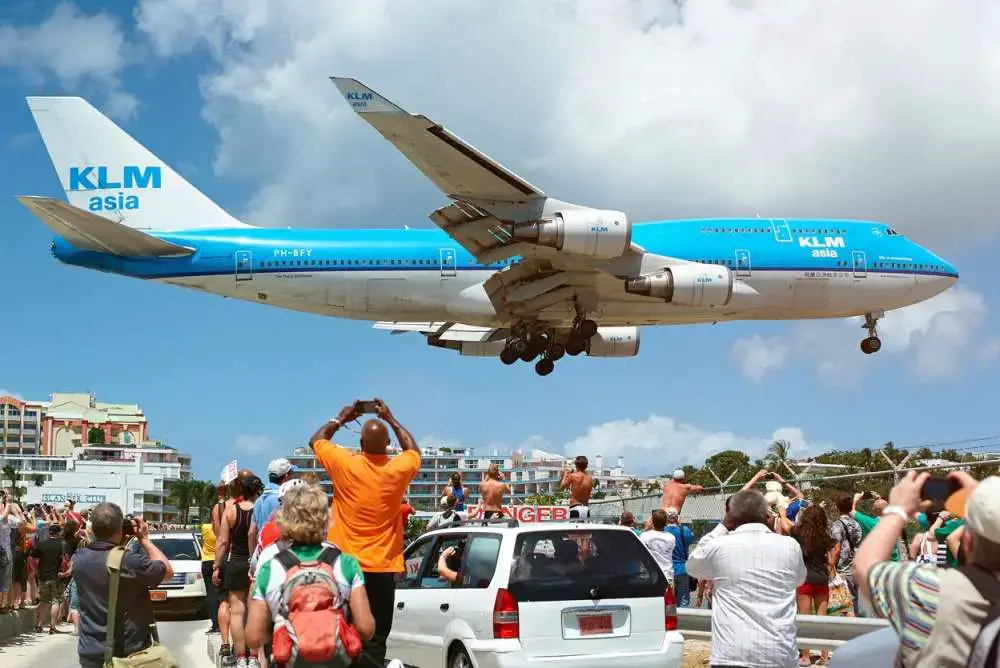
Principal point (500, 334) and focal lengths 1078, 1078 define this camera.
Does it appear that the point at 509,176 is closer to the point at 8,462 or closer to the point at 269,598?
the point at 269,598

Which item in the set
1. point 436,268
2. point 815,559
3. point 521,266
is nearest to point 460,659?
point 815,559

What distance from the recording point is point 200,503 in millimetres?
150500

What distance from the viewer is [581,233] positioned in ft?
73.2

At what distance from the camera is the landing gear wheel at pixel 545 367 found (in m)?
26.0

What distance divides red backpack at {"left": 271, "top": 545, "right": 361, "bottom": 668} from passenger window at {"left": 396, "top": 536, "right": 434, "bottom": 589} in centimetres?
418

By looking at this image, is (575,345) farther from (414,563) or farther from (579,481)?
(414,563)

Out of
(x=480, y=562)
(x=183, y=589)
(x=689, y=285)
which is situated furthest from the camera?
(x=689, y=285)

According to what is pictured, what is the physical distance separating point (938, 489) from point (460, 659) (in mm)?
5427

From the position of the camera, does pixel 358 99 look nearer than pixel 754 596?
No

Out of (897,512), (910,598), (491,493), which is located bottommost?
(491,493)

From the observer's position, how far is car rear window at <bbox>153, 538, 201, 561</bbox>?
61.2ft

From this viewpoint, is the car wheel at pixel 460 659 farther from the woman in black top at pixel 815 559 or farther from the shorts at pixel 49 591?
the shorts at pixel 49 591

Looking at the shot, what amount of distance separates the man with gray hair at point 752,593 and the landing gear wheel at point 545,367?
1951 cm

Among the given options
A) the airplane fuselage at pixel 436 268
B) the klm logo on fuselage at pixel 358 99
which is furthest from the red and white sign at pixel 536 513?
the airplane fuselage at pixel 436 268
